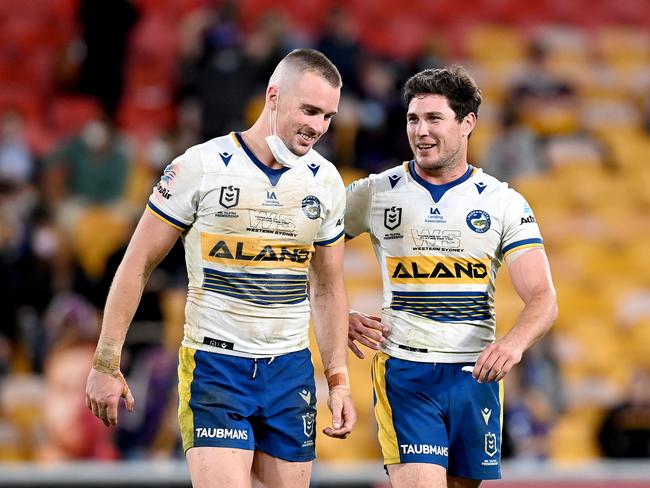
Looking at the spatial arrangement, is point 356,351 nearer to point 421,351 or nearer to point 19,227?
point 421,351

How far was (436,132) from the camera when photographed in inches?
217

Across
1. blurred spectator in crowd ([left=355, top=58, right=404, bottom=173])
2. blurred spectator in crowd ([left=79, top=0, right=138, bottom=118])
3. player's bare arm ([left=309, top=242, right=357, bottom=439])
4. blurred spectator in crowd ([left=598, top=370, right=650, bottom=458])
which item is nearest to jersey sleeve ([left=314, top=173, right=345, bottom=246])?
player's bare arm ([left=309, top=242, right=357, bottom=439])

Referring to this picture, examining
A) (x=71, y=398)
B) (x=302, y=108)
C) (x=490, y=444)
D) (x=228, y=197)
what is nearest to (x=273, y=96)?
(x=302, y=108)

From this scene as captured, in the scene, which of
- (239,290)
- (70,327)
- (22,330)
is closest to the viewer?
(239,290)

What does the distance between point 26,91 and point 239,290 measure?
10.00 meters

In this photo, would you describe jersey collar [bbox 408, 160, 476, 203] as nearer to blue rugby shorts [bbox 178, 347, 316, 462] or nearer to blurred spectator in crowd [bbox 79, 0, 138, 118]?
blue rugby shorts [bbox 178, 347, 316, 462]

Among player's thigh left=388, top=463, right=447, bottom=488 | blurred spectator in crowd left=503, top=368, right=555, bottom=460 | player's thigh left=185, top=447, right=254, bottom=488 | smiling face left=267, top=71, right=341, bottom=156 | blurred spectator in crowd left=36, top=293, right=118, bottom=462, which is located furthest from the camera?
blurred spectator in crowd left=36, top=293, right=118, bottom=462

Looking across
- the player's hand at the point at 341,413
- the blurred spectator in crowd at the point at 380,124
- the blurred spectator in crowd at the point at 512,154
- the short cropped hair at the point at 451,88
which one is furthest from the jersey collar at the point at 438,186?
the blurred spectator in crowd at the point at 512,154

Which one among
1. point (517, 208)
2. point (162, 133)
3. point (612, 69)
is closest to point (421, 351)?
point (517, 208)

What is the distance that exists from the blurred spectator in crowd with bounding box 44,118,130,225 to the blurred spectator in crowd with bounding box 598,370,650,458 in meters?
5.33

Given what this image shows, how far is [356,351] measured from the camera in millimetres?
5742

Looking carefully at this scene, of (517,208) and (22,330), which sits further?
(22,330)

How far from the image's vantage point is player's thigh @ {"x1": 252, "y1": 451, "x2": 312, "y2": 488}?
5.15 m

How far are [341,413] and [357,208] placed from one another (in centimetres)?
107
